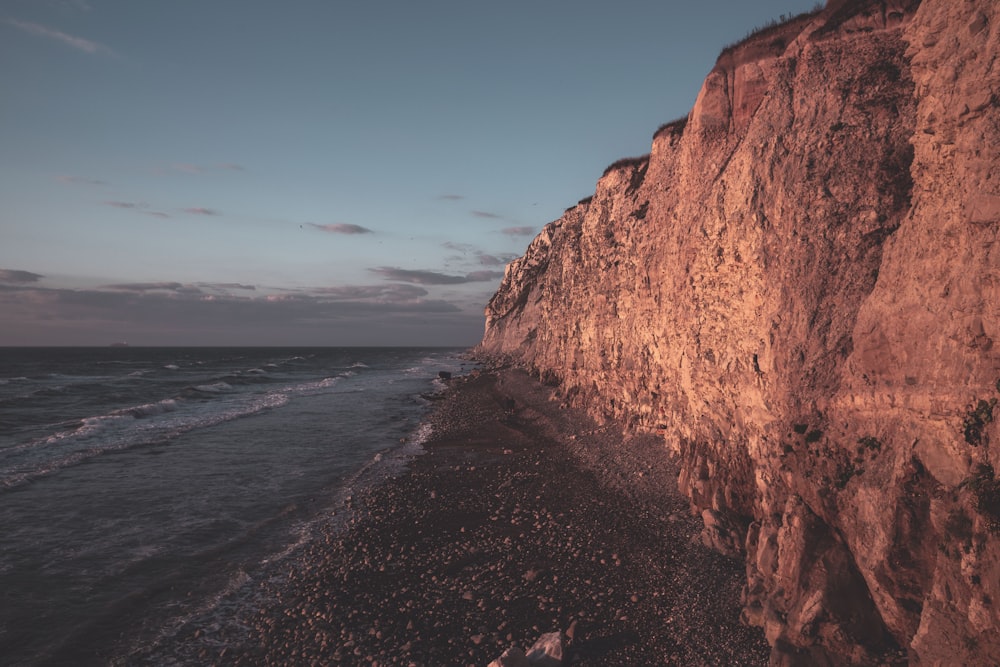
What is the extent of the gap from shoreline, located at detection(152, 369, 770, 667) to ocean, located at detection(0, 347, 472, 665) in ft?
4.52

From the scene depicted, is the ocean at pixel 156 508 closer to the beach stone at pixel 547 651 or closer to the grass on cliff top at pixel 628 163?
the beach stone at pixel 547 651

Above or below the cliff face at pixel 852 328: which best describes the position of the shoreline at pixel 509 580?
below

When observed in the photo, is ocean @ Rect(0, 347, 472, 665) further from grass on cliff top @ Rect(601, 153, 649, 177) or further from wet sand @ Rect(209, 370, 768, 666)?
grass on cliff top @ Rect(601, 153, 649, 177)

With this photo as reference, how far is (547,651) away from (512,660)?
912mm

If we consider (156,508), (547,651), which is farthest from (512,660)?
(156,508)

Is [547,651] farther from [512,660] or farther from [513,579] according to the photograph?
[513,579]

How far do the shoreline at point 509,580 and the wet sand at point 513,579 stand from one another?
0.04 metres

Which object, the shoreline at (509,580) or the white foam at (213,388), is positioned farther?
the white foam at (213,388)

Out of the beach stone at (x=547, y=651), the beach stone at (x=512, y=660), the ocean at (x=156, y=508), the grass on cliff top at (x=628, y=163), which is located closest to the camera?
the beach stone at (x=512, y=660)

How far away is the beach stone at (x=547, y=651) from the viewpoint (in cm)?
922

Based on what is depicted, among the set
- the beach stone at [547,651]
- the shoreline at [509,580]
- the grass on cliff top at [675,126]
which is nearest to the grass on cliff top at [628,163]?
the grass on cliff top at [675,126]

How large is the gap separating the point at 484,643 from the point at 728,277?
35.5 feet

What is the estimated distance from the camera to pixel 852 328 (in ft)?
31.4

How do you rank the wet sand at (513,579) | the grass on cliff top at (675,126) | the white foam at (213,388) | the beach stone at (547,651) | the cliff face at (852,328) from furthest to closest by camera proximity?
the white foam at (213,388)
the grass on cliff top at (675,126)
the wet sand at (513,579)
the beach stone at (547,651)
the cliff face at (852,328)
